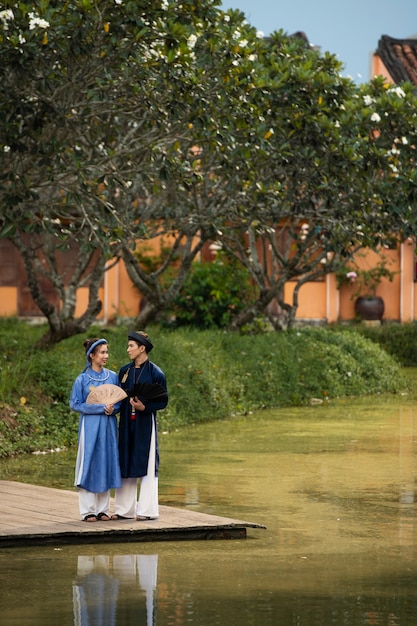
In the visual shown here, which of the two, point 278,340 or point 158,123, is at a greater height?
point 158,123

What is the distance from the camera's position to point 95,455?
11.7 meters

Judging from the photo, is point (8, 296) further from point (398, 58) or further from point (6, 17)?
point (6, 17)

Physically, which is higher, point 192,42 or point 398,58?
point 398,58

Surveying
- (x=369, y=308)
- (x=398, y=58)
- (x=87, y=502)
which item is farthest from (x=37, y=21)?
(x=398, y=58)

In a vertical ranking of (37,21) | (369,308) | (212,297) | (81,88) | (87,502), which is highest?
(37,21)

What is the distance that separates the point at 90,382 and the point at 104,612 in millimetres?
3653

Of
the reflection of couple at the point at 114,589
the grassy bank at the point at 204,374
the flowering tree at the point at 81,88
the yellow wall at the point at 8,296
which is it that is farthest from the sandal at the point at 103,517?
the yellow wall at the point at 8,296

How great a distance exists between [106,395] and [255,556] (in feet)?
6.77

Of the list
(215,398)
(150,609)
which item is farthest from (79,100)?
(150,609)

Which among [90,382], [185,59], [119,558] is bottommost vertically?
[119,558]

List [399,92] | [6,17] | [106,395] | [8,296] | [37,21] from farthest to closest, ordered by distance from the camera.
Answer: [8,296]
[399,92]
[37,21]
[6,17]
[106,395]

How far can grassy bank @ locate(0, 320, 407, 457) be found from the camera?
17922 mm

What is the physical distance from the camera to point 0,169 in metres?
18.0

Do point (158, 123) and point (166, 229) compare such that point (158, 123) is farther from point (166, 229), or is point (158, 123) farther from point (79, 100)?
point (166, 229)
